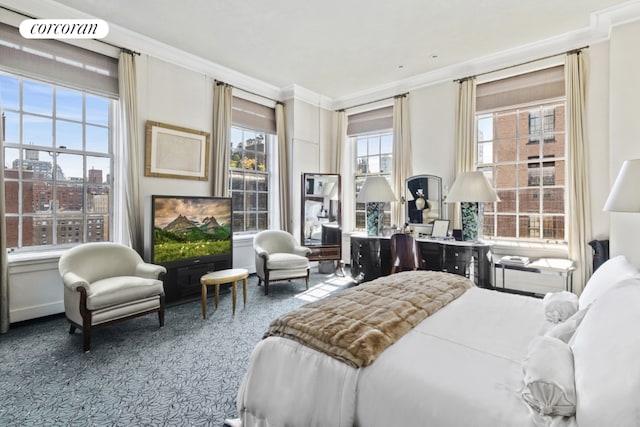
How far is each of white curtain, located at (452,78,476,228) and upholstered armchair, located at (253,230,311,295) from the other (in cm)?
238

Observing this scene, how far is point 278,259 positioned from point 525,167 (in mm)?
3577

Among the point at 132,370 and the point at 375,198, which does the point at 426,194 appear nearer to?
the point at 375,198

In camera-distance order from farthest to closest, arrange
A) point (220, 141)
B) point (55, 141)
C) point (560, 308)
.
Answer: point (220, 141)
point (55, 141)
point (560, 308)

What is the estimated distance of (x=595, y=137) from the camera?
3639mm

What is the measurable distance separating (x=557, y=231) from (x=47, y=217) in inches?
236

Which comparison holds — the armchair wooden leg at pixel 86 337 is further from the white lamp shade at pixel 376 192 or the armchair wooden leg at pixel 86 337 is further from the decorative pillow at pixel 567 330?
the white lamp shade at pixel 376 192

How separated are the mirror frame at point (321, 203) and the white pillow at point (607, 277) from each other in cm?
390

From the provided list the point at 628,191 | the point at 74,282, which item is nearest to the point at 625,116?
the point at 628,191

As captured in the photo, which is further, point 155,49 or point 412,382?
point 155,49

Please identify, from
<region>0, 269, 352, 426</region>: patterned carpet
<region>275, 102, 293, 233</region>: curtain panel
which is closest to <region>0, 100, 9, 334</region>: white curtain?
<region>0, 269, 352, 426</region>: patterned carpet

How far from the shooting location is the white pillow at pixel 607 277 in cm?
162

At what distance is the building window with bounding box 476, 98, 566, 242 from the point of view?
4051mm

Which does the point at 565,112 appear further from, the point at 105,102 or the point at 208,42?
the point at 105,102

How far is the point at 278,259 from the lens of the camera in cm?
431
